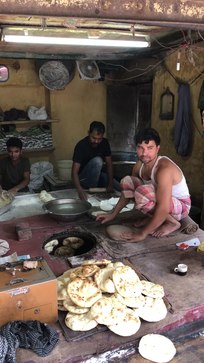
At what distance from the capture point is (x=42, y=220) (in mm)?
3359

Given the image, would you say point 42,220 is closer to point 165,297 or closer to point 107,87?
point 165,297

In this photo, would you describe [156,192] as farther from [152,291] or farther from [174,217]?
[152,291]

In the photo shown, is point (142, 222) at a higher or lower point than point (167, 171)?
lower

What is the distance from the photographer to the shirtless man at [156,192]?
273cm

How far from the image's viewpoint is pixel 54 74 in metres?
5.68

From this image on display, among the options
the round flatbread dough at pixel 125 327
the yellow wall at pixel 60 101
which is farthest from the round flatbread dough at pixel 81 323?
the yellow wall at pixel 60 101

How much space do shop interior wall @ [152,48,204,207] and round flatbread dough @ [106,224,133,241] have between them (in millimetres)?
2177

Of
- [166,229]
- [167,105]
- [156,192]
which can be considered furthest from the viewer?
[167,105]

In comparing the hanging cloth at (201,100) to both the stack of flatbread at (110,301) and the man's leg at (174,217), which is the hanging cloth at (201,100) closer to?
the man's leg at (174,217)

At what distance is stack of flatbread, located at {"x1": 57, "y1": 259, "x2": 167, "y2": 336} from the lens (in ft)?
5.72

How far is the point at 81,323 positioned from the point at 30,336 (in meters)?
0.28

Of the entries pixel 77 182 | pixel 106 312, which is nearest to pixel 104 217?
pixel 77 182

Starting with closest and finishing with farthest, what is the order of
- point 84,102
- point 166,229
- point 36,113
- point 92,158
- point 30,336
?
point 30,336
point 166,229
point 92,158
point 36,113
point 84,102

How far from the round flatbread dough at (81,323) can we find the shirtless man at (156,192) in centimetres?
108
